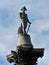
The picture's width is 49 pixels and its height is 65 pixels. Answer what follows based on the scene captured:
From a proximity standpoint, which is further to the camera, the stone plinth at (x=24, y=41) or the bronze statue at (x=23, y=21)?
the bronze statue at (x=23, y=21)

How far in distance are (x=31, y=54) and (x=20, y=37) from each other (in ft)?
5.18

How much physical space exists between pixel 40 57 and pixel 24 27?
245 centimetres

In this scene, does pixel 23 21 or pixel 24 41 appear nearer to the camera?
pixel 24 41

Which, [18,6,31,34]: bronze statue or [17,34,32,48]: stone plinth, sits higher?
[18,6,31,34]: bronze statue

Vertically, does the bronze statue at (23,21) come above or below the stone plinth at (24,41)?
above

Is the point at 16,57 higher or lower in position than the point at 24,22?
lower

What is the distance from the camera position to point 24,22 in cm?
2669

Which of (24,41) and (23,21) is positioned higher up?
(23,21)

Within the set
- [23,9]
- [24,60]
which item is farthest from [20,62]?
[23,9]

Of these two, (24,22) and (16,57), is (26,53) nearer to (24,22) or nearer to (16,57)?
(16,57)

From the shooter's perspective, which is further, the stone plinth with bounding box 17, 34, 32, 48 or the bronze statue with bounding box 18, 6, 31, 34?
the bronze statue with bounding box 18, 6, 31, 34

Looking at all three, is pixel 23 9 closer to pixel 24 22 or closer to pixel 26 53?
pixel 24 22

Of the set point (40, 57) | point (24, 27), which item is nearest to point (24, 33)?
point (24, 27)

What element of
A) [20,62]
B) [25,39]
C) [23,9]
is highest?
[23,9]
